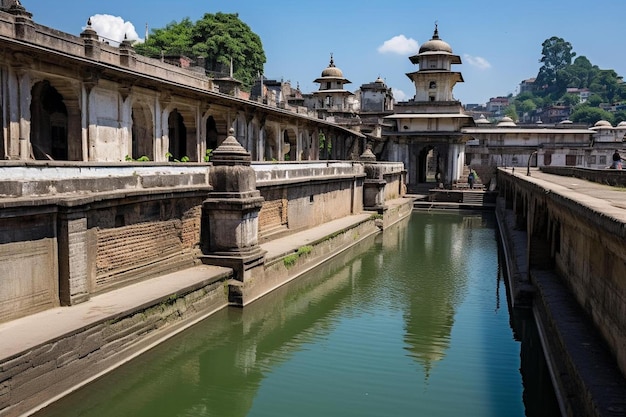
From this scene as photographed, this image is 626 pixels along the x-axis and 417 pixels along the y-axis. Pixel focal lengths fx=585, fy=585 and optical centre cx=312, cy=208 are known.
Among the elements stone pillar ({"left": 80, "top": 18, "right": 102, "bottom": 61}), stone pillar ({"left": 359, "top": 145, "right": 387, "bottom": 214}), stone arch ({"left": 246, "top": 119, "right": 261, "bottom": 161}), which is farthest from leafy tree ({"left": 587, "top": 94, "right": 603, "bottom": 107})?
stone pillar ({"left": 80, "top": 18, "right": 102, "bottom": 61})

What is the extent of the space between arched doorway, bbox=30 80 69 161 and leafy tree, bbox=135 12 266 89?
95.2ft

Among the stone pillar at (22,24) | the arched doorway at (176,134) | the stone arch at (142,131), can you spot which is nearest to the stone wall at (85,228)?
the stone pillar at (22,24)

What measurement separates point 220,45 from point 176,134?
28.2 m

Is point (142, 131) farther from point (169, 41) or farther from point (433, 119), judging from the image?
point (169, 41)

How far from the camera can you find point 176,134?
23.1 m

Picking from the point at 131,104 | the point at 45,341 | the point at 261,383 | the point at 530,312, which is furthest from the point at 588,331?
the point at 131,104

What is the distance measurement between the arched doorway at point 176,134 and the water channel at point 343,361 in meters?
9.91

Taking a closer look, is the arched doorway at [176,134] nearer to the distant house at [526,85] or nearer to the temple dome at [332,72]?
the temple dome at [332,72]

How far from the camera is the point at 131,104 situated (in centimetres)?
1741

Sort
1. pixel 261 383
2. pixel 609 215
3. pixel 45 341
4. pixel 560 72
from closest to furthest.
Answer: pixel 609 215 → pixel 45 341 → pixel 261 383 → pixel 560 72

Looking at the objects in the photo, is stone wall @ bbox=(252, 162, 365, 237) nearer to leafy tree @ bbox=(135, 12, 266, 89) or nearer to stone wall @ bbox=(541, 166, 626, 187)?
stone wall @ bbox=(541, 166, 626, 187)

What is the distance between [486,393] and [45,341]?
20.2 feet

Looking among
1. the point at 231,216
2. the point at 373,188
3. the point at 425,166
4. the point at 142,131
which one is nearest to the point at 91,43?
the point at 142,131

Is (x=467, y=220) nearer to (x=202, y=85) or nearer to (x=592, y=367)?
(x=202, y=85)
